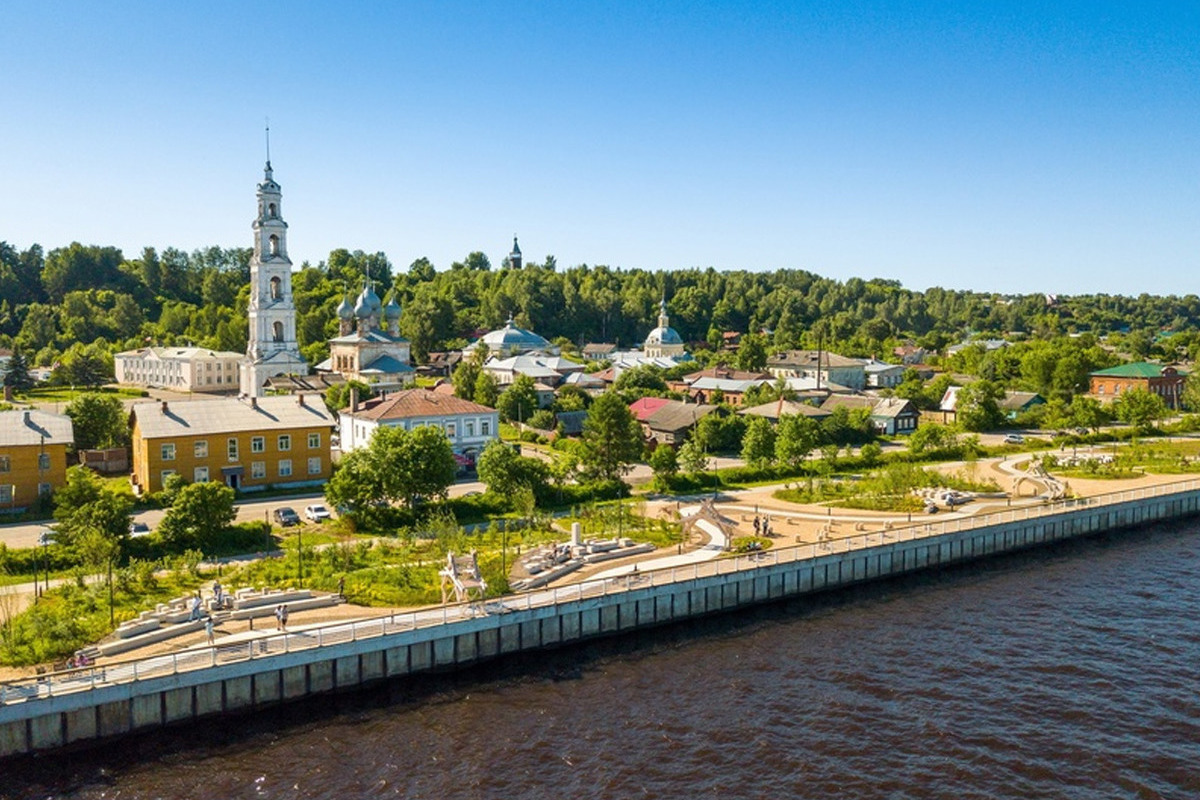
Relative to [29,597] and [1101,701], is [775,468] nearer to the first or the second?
[1101,701]

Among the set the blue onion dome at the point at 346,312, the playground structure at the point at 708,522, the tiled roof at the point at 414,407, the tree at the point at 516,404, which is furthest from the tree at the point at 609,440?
the blue onion dome at the point at 346,312

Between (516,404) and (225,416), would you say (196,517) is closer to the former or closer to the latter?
(225,416)

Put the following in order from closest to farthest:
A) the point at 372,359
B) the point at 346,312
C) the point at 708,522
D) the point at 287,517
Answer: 1. the point at 708,522
2. the point at 287,517
3. the point at 372,359
4. the point at 346,312

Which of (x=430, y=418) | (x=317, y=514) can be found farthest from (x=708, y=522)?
(x=430, y=418)

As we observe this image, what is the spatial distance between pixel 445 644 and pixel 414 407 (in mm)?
31049

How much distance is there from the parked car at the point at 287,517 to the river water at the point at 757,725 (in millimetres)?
15845

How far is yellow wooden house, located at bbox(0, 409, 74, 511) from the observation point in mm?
44781

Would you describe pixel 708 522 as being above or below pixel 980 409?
below

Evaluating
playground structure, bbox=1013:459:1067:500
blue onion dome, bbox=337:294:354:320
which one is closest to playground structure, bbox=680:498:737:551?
playground structure, bbox=1013:459:1067:500

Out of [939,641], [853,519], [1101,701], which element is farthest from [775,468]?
[1101,701]

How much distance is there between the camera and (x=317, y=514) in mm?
44656

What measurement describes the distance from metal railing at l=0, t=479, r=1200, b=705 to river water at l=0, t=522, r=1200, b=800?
163 cm

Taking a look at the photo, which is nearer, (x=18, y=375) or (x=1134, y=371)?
(x=1134, y=371)

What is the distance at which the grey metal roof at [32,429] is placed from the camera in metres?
45.2
